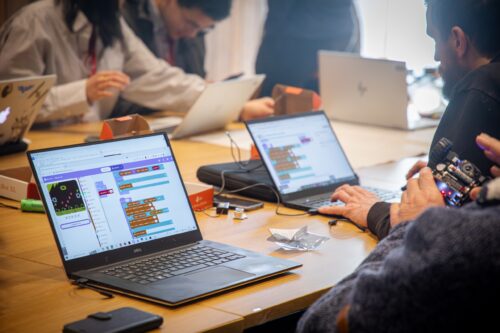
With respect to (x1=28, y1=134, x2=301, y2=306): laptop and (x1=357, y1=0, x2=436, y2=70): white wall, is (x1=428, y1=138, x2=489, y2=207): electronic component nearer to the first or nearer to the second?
(x1=28, y1=134, x2=301, y2=306): laptop

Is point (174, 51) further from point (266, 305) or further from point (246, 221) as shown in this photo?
point (266, 305)

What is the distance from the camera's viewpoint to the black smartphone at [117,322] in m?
1.30

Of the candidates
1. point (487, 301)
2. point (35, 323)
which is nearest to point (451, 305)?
point (487, 301)

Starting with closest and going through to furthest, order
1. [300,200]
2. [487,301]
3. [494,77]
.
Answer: [487,301]
[494,77]
[300,200]

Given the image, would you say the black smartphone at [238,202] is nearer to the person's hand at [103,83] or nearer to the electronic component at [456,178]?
the electronic component at [456,178]

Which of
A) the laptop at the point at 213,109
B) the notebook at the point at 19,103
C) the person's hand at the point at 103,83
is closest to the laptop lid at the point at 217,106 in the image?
the laptop at the point at 213,109

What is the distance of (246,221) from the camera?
200cm

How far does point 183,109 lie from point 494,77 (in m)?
1.83

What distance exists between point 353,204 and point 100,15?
1.56m

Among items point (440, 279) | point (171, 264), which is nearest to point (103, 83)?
point (171, 264)

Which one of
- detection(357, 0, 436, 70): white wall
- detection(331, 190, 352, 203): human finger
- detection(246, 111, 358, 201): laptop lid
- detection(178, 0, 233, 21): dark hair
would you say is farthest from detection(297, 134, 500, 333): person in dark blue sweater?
detection(357, 0, 436, 70): white wall

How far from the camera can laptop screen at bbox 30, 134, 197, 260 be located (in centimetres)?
160

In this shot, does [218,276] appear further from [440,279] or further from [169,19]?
[169,19]

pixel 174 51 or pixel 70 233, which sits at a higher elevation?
pixel 174 51
